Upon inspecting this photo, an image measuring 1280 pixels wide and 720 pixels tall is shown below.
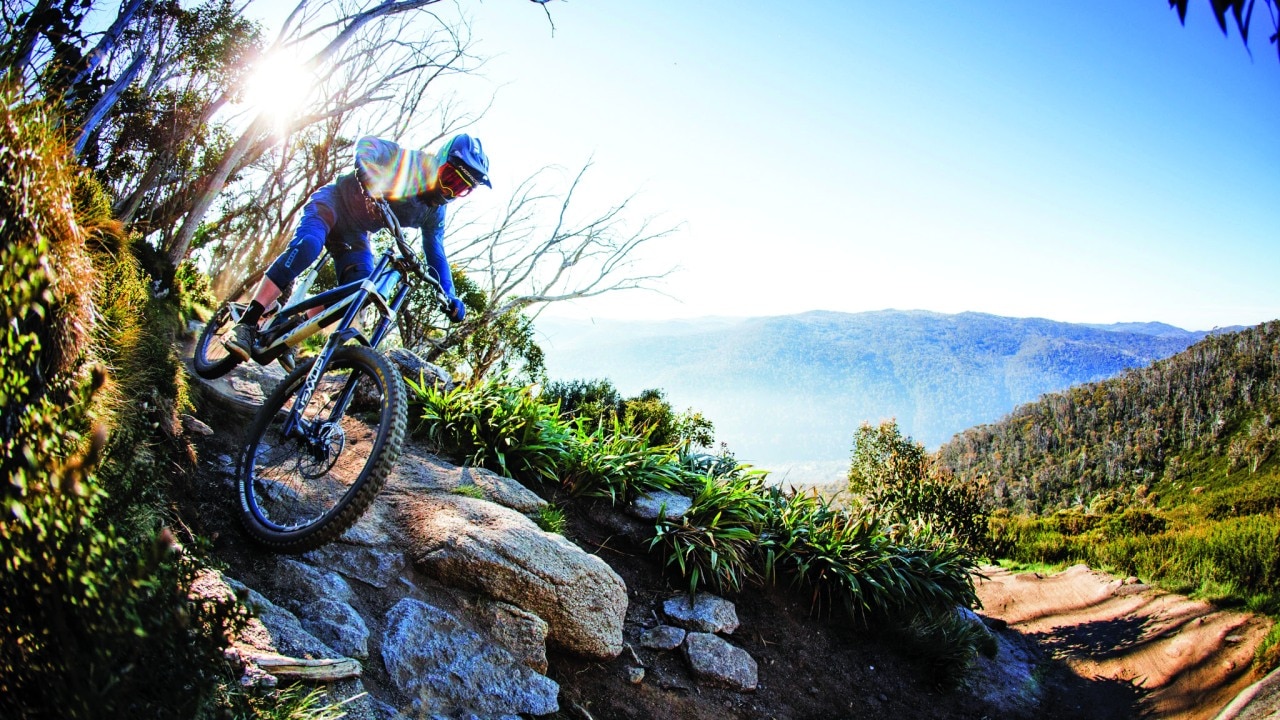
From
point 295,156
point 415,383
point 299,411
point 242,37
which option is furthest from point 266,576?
point 295,156

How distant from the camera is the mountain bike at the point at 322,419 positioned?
10.4 feet

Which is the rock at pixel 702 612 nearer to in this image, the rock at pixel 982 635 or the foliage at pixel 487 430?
the foliage at pixel 487 430

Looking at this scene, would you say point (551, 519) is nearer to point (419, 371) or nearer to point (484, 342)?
point (419, 371)

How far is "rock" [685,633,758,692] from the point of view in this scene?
4617 mm

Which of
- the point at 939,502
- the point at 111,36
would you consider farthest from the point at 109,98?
the point at 939,502

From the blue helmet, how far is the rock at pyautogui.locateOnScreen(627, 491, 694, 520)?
3.15 meters

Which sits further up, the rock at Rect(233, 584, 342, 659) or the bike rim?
the bike rim

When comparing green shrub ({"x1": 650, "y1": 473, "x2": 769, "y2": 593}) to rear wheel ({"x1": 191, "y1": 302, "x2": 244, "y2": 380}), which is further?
green shrub ({"x1": 650, "y1": 473, "x2": 769, "y2": 593})

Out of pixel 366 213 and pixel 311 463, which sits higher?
pixel 366 213

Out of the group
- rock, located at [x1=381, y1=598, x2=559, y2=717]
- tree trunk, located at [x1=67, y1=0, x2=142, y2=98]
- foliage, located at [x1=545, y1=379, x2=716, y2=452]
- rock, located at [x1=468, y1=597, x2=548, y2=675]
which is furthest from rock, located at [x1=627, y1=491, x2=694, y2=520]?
tree trunk, located at [x1=67, y1=0, x2=142, y2=98]

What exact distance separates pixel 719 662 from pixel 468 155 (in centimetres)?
398

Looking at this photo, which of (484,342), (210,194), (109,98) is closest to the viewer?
(109,98)

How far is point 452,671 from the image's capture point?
319 cm

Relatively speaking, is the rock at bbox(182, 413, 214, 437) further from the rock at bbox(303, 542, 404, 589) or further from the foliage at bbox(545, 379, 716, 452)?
the foliage at bbox(545, 379, 716, 452)
